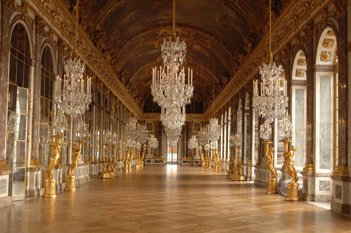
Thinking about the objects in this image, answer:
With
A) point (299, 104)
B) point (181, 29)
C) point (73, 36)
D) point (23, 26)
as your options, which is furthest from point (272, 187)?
point (181, 29)

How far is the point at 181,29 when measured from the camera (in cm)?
3067

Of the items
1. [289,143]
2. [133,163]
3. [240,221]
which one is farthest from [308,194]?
[133,163]

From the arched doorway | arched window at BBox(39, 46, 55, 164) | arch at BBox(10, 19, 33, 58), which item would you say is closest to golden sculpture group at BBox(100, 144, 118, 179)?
arched window at BBox(39, 46, 55, 164)

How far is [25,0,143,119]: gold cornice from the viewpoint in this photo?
14406 millimetres

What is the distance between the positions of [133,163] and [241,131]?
17406 mm

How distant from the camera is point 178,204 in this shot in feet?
39.9

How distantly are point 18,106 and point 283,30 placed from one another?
955 cm

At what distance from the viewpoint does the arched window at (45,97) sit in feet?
48.1

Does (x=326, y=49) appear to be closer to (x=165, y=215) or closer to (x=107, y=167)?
(x=165, y=215)

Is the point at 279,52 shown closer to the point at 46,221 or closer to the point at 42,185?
the point at 42,185

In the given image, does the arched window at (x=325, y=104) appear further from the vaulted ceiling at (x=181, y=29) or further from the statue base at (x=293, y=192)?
the vaulted ceiling at (x=181, y=29)

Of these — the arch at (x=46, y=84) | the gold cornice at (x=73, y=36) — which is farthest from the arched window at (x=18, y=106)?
the arch at (x=46, y=84)

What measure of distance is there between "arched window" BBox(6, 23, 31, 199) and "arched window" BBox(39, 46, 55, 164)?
4.53ft

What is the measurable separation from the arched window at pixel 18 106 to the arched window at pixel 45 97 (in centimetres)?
138
